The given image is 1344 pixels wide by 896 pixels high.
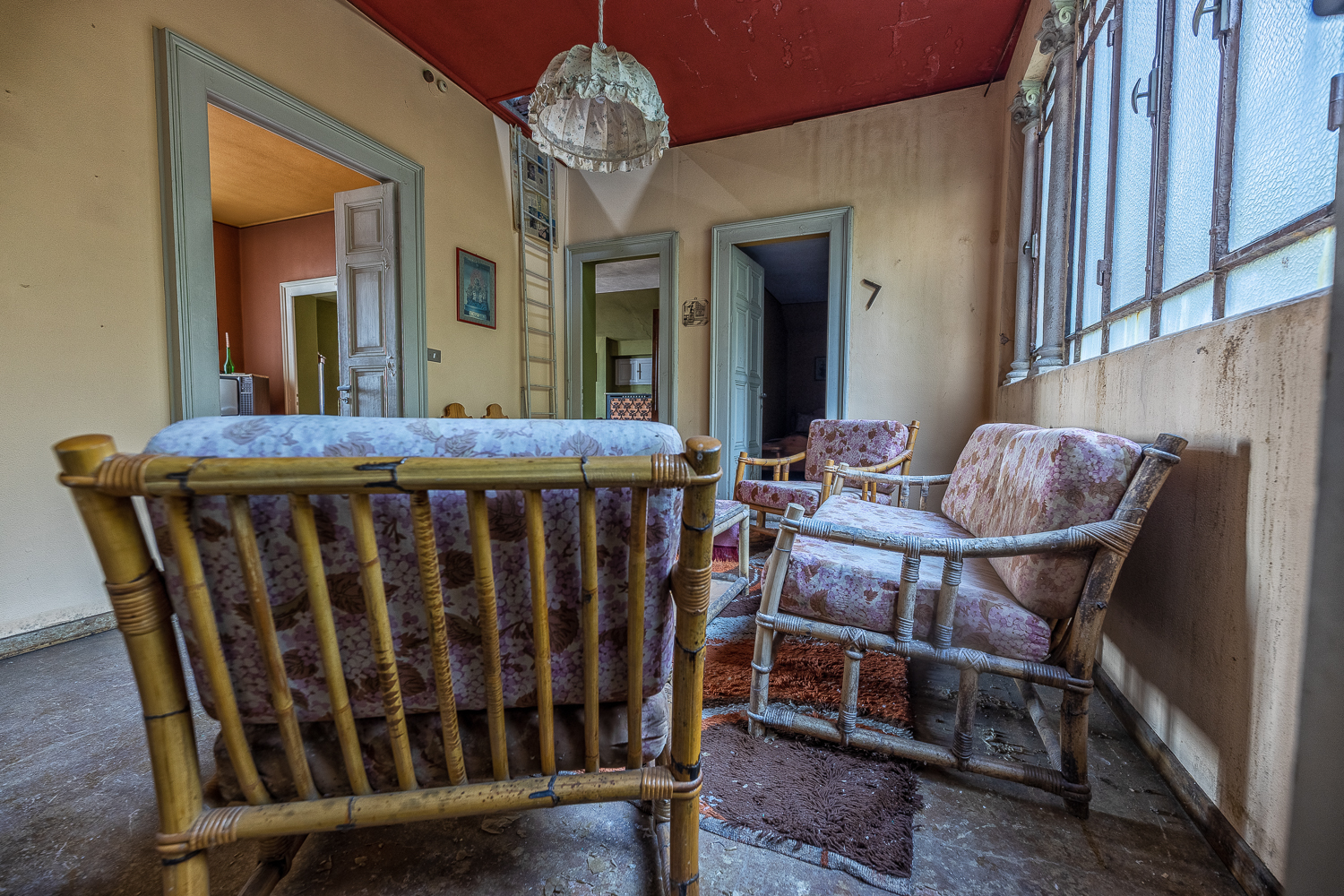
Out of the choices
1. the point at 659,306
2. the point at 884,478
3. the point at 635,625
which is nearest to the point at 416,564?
the point at 635,625

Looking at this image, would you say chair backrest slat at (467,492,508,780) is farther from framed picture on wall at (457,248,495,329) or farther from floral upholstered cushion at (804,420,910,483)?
framed picture on wall at (457,248,495,329)

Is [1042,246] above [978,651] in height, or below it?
above

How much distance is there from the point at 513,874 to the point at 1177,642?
5.19 ft

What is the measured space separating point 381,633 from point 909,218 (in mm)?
4306

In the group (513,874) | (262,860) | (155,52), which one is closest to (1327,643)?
(513,874)

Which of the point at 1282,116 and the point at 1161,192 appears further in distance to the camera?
the point at 1161,192

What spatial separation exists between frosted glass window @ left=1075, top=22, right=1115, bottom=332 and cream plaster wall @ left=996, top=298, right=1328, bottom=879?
91cm

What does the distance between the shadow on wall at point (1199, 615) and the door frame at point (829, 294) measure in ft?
8.93

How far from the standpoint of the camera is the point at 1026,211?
3.11 metres

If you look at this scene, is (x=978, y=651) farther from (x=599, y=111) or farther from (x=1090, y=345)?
(x=599, y=111)

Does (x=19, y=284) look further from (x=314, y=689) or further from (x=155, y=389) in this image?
(x=314, y=689)

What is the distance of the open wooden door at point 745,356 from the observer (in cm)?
441

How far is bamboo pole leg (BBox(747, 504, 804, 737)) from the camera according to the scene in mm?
1377

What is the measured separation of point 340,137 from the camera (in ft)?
9.99
